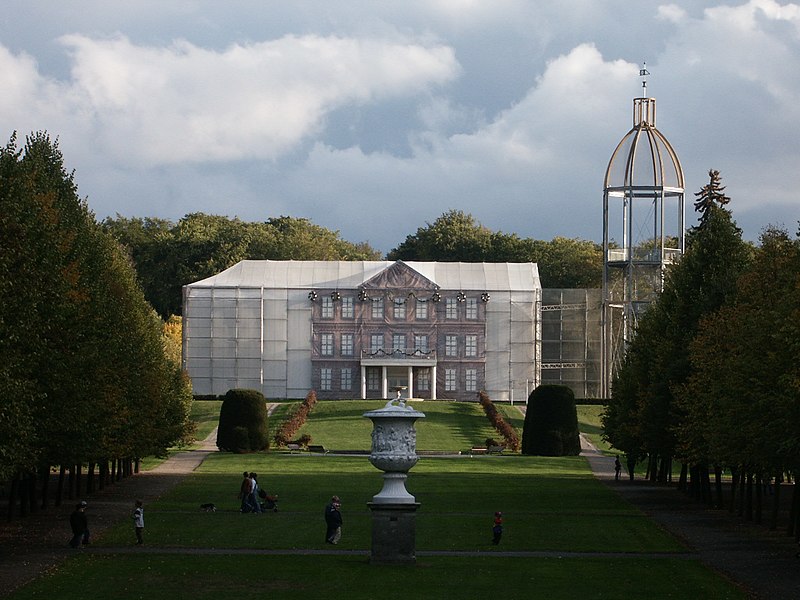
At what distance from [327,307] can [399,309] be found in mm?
5173

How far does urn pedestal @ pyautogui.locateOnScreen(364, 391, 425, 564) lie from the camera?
29.4 m

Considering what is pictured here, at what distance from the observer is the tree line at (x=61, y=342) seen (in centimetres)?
3128

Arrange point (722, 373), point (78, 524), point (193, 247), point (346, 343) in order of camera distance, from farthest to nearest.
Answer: point (193, 247), point (346, 343), point (722, 373), point (78, 524)

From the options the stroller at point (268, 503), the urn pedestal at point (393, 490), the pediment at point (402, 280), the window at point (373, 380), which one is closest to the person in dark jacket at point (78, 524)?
the urn pedestal at point (393, 490)

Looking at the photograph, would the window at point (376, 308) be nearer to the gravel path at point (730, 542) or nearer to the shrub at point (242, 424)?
the shrub at point (242, 424)

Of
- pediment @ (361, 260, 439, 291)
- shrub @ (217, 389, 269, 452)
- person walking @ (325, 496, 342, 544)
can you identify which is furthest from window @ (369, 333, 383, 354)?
person walking @ (325, 496, 342, 544)

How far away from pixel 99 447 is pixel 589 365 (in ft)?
221

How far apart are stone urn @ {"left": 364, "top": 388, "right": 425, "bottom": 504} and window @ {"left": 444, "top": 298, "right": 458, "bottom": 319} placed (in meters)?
74.1

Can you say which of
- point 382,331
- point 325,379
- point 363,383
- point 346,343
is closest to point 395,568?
point 363,383

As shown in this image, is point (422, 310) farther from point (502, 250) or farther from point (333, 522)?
point (333, 522)

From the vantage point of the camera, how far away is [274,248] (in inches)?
5192

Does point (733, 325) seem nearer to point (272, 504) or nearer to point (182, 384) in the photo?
point (272, 504)

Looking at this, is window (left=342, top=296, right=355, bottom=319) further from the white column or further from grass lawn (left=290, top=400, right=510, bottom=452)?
grass lawn (left=290, top=400, right=510, bottom=452)

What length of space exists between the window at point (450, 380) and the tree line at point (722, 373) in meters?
39.6
